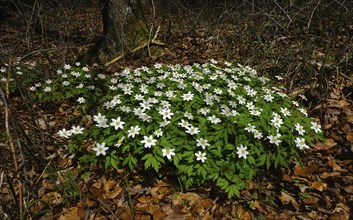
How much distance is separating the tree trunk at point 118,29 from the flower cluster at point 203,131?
2.44 metres

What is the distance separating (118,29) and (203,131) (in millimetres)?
3654

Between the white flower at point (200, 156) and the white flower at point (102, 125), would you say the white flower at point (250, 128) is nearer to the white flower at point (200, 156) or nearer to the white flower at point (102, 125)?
the white flower at point (200, 156)

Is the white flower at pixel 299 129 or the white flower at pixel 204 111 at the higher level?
the white flower at pixel 204 111

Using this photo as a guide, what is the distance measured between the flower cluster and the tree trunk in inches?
96.0

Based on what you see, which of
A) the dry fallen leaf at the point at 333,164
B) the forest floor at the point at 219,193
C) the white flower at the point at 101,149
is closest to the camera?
the forest floor at the point at 219,193

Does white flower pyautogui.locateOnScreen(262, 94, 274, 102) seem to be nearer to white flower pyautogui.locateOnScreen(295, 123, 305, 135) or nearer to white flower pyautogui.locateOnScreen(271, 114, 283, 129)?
white flower pyautogui.locateOnScreen(271, 114, 283, 129)

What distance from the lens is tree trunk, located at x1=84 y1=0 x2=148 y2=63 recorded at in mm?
5949

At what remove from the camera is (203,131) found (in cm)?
306

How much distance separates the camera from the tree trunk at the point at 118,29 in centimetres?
595

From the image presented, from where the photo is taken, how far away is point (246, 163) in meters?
2.94

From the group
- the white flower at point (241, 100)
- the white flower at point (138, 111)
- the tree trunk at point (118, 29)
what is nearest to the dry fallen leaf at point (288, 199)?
the white flower at point (241, 100)

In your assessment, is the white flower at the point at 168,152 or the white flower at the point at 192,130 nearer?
the white flower at the point at 168,152

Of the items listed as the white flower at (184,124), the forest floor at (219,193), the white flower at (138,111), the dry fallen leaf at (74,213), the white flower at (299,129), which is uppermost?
the white flower at (138,111)

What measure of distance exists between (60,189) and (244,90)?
89.6 inches
